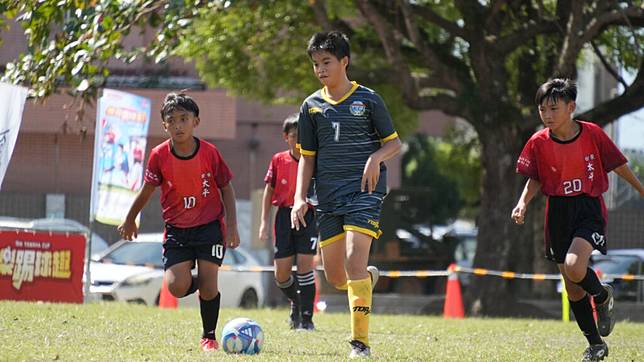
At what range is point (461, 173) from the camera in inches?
1459

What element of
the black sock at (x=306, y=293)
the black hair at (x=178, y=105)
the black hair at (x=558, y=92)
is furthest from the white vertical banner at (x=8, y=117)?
the black hair at (x=558, y=92)

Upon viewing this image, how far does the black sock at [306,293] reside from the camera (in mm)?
11688

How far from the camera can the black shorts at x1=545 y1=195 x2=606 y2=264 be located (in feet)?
27.6

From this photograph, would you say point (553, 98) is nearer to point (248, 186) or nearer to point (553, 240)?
point (553, 240)

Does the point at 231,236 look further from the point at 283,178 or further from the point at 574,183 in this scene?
the point at 283,178

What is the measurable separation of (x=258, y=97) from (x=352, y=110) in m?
17.5

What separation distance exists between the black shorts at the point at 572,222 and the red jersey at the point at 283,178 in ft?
11.9

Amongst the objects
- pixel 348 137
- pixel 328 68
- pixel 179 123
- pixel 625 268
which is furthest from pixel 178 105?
pixel 625 268

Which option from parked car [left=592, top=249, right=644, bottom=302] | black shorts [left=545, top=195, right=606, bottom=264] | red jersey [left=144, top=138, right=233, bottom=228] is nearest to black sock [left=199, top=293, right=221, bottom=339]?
red jersey [left=144, top=138, right=233, bottom=228]

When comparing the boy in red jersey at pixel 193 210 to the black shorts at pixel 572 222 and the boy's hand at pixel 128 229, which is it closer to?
the boy's hand at pixel 128 229

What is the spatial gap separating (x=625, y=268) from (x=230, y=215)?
16.6 m

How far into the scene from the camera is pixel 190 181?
8734mm

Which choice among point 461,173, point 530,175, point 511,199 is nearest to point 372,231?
point 530,175

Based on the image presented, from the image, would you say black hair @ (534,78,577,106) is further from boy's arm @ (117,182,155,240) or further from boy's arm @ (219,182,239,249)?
boy's arm @ (117,182,155,240)
